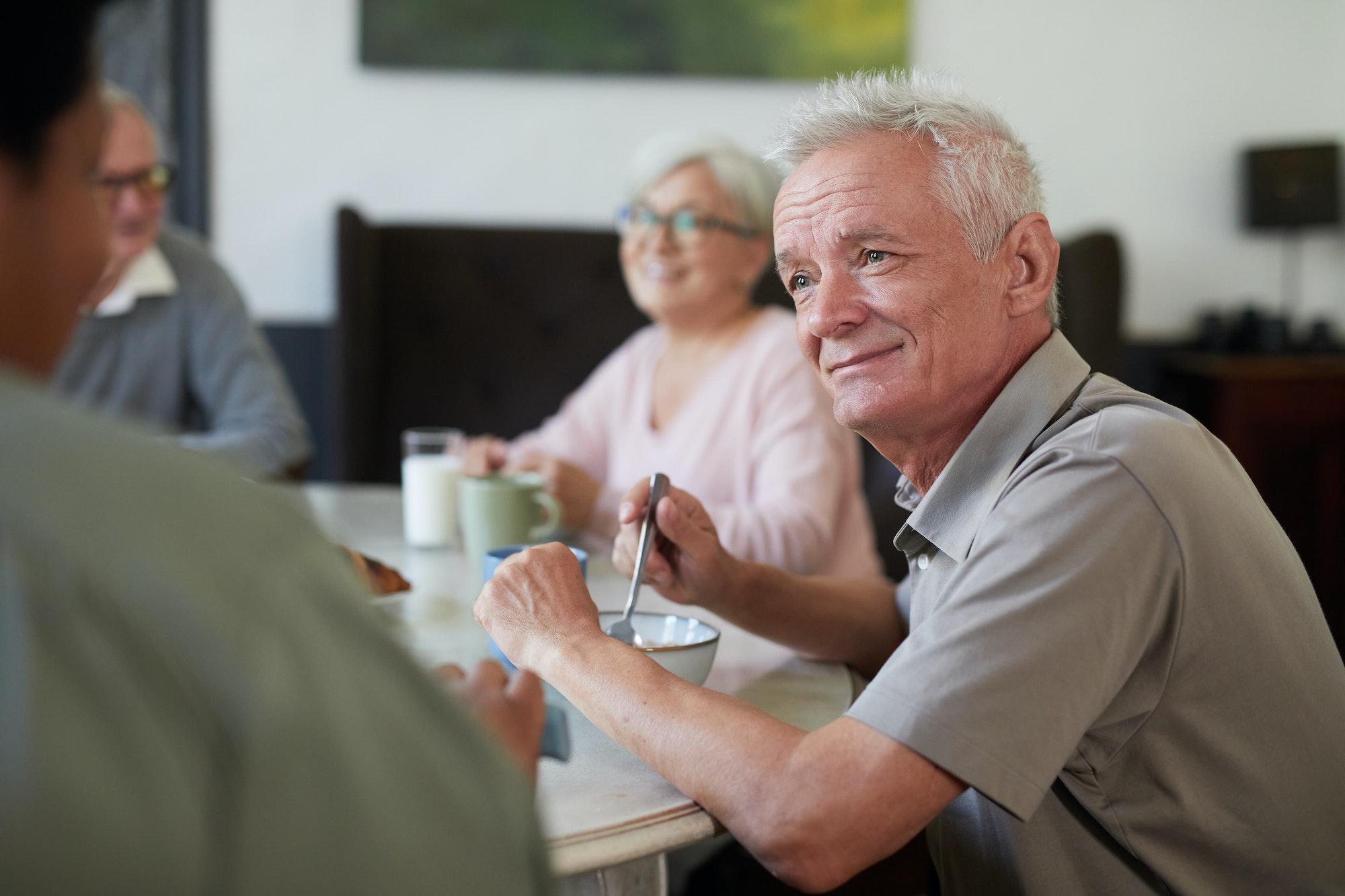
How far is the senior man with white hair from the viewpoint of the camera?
2.52 ft

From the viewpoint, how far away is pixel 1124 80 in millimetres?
3373

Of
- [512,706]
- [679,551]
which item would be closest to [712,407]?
[679,551]

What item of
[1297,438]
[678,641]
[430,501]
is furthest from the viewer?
[1297,438]

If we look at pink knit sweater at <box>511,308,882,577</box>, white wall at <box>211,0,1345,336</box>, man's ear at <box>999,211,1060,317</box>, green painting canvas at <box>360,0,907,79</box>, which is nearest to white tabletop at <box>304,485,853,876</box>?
pink knit sweater at <box>511,308,882,577</box>

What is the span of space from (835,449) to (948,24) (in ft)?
6.89

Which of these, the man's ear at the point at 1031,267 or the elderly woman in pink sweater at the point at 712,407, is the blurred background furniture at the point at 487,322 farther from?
the man's ear at the point at 1031,267

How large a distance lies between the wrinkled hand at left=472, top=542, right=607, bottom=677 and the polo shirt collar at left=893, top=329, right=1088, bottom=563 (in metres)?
0.31

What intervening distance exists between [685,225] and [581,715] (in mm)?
1284

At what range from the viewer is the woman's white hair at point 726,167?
6.80 ft

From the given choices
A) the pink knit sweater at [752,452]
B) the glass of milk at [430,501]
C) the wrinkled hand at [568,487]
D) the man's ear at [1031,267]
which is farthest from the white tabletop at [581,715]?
the man's ear at [1031,267]

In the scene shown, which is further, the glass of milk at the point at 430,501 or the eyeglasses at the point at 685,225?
the eyeglasses at the point at 685,225

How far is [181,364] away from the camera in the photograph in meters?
2.34

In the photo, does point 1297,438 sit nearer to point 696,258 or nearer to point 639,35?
point 696,258

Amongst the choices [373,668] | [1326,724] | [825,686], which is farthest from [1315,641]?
[373,668]
